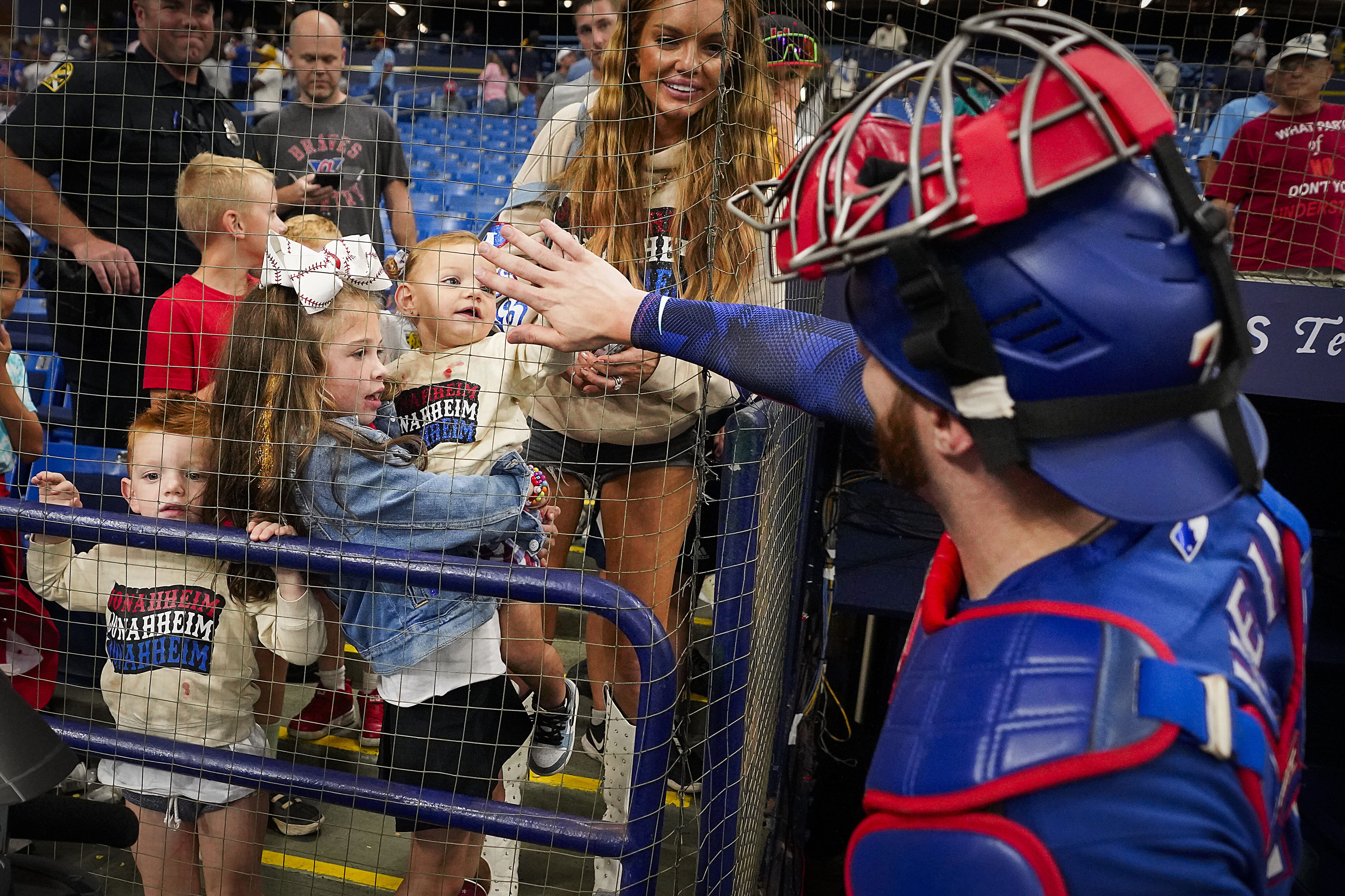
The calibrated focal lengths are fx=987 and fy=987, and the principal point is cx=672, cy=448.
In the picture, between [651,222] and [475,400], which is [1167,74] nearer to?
[651,222]

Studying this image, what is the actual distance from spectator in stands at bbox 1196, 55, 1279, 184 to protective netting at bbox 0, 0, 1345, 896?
74 mm

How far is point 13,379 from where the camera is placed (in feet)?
11.6

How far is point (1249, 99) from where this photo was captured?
4.47 m

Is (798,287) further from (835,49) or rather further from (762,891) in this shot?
(835,49)

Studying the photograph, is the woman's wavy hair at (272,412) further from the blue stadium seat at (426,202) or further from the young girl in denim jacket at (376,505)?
the blue stadium seat at (426,202)

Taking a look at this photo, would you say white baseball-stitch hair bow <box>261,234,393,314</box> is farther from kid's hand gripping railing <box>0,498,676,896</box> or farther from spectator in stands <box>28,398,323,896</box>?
kid's hand gripping railing <box>0,498,676,896</box>

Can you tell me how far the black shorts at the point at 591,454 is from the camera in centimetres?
282

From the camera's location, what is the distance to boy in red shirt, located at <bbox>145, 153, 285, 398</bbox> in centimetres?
311

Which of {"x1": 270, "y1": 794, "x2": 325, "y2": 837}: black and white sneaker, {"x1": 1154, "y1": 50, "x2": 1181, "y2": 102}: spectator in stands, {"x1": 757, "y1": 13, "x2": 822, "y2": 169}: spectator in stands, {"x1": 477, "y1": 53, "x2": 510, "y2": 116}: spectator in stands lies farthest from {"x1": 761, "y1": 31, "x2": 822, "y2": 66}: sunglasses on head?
{"x1": 477, "y1": 53, "x2": 510, "y2": 116}: spectator in stands

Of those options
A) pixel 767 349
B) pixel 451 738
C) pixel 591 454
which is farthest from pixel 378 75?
pixel 767 349

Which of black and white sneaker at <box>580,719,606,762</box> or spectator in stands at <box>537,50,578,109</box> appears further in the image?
spectator in stands at <box>537,50,578,109</box>

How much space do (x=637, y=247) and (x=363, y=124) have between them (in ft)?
7.82

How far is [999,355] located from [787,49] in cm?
212

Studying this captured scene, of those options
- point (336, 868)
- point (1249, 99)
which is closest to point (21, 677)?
point (336, 868)
